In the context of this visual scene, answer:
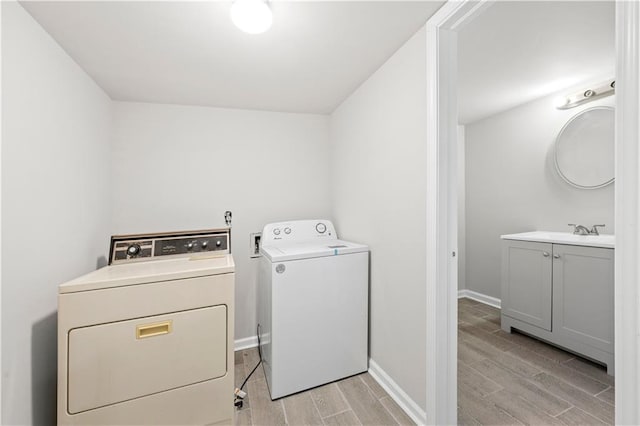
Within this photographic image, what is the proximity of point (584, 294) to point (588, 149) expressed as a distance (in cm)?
125

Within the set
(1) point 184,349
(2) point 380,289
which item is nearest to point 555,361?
(2) point 380,289

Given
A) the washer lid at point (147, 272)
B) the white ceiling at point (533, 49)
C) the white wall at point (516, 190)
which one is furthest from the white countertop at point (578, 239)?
the washer lid at point (147, 272)

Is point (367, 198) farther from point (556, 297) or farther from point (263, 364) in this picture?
point (556, 297)

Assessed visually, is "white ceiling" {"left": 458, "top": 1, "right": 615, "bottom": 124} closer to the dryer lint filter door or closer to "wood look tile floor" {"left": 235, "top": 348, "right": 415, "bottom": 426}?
the dryer lint filter door

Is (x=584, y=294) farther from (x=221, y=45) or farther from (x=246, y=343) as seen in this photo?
(x=221, y=45)

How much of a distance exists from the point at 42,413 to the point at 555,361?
3.25 meters

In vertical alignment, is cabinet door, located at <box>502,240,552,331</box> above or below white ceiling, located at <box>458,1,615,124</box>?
below

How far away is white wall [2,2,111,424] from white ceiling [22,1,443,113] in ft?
0.63

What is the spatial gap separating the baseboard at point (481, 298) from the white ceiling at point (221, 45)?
9.55 ft

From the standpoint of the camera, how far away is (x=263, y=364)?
2.03 metres

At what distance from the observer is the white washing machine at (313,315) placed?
1.69 m

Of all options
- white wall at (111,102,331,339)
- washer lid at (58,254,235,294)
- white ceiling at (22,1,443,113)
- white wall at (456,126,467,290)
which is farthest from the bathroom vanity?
washer lid at (58,254,235,294)

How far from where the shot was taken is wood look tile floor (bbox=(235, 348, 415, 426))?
1.50 m

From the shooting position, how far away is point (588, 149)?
2299 mm
